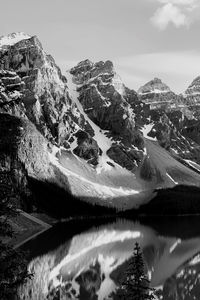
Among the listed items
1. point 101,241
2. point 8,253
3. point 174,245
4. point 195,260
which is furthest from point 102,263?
point 8,253

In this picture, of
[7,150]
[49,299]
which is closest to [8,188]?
[7,150]

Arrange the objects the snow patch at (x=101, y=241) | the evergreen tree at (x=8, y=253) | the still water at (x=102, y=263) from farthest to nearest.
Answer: the snow patch at (x=101, y=241)
the still water at (x=102, y=263)
the evergreen tree at (x=8, y=253)

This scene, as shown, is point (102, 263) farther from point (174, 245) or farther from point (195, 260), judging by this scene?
point (174, 245)

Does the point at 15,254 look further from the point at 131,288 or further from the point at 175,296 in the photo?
the point at 175,296

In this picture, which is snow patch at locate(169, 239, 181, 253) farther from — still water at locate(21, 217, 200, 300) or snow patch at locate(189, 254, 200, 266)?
snow patch at locate(189, 254, 200, 266)

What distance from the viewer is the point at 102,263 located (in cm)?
12106

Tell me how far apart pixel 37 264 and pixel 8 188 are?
90.7 metres

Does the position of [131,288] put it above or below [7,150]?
below

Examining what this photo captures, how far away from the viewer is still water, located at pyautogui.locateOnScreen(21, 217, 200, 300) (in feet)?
290

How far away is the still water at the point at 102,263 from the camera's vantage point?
8844 centimetres

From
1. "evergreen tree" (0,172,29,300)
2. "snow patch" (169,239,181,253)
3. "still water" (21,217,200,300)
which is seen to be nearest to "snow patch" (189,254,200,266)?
"still water" (21,217,200,300)

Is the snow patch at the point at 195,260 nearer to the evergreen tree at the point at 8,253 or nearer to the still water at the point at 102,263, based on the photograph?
the still water at the point at 102,263

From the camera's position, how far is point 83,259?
12631 centimetres

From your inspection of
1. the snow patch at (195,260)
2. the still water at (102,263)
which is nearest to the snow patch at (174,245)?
the still water at (102,263)
